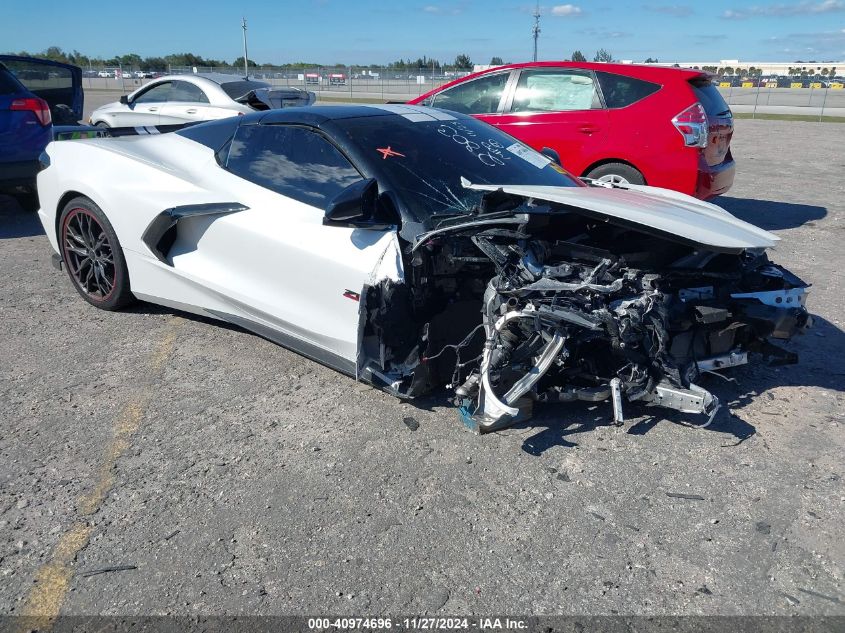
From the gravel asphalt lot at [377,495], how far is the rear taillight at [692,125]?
2.83 m

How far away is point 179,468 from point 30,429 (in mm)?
906

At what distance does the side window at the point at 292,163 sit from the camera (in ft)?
12.3

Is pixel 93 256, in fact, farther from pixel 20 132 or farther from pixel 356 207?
pixel 20 132

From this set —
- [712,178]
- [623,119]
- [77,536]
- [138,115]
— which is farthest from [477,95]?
[77,536]

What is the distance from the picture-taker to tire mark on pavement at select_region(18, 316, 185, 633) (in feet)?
7.56

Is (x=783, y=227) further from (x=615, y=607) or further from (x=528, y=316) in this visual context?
(x=615, y=607)

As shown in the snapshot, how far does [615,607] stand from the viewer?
235 centimetres

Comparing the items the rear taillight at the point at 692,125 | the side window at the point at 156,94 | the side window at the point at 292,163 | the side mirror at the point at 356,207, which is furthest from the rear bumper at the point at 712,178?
the side window at the point at 156,94

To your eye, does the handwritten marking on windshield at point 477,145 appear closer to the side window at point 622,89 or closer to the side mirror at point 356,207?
the side mirror at point 356,207

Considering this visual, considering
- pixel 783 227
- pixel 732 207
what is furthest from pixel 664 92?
pixel 732 207

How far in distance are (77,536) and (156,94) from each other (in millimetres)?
9656

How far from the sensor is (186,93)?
10.4 m

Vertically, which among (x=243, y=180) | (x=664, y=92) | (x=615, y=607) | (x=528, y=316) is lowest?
(x=615, y=607)

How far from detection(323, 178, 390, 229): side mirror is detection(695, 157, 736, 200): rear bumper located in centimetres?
432
